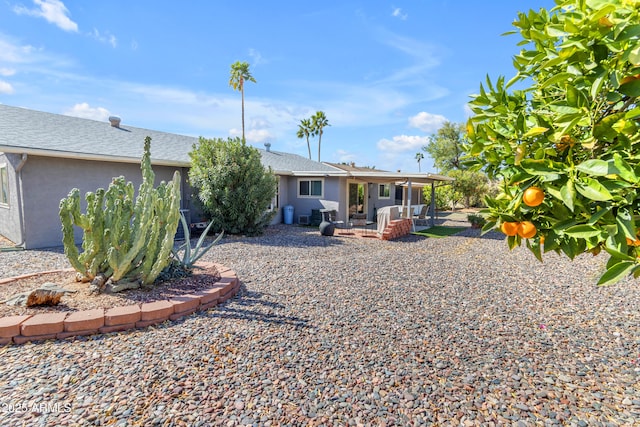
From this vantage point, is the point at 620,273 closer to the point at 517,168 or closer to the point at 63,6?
the point at 517,168

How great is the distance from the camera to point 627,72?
113 cm

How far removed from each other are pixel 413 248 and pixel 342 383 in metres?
7.18

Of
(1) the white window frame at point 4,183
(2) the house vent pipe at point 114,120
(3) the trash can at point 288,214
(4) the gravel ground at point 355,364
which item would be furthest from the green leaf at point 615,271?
(2) the house vent pipe at point 114,120

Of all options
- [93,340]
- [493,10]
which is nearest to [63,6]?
[93,340]

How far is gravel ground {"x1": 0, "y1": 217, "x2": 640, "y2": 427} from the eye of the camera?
90.2 inches

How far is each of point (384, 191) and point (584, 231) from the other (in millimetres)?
18662

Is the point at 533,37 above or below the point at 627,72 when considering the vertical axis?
above

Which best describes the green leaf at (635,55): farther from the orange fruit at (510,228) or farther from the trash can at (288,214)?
the trash can at (288,214)

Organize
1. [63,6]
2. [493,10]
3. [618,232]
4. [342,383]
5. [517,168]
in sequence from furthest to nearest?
1. [63,6]
2. [493,10]
3. [342,383]
4. [517,168]
5. [618,232]

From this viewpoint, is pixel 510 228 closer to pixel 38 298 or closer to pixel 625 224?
pixel 625 224

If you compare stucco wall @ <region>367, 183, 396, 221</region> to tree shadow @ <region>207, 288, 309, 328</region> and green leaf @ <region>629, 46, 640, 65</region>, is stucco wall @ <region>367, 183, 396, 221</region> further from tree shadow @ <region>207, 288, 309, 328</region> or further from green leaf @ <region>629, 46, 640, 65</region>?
green leaf @ <region>629, 46, 640, 65</region>

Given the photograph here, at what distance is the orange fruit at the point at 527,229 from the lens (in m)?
1.37

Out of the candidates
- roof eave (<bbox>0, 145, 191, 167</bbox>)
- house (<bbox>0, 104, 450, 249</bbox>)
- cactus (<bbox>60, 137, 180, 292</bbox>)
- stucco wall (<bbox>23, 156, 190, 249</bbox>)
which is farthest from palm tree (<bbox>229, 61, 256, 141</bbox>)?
cactus (<bbox>60, 137, 180, 292</bbox>)

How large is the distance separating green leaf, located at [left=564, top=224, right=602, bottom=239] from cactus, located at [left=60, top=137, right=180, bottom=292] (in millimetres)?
4405
